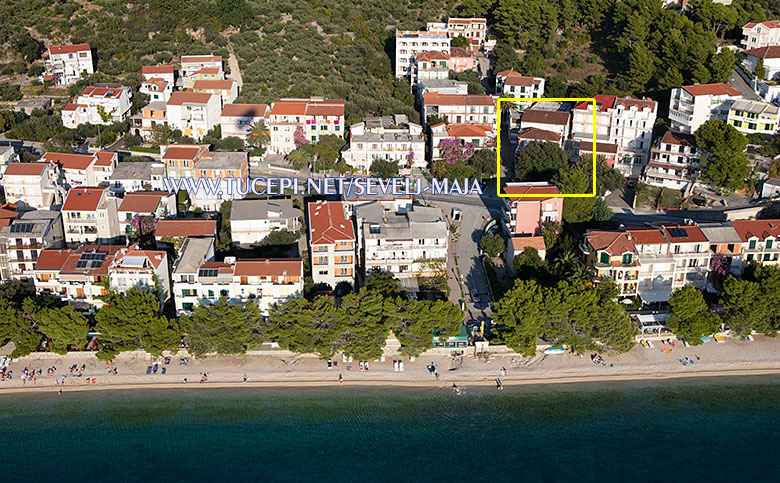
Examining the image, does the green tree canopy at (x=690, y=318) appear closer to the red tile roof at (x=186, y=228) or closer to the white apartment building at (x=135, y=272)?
the red tile roof at (x=186, y=228)

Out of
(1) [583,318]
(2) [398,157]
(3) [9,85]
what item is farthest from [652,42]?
(3) [9,85]


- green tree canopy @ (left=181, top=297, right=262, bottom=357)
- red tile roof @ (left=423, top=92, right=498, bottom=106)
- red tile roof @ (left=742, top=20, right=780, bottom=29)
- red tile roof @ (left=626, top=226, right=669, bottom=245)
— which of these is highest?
red tile roof @ (left=742, top=20, right=780, bottom=29)

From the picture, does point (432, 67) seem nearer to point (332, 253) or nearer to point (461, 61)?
point (461, 61)

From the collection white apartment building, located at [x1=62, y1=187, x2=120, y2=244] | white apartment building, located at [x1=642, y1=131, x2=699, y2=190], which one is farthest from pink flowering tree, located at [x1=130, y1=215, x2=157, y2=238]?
white apartment building, located at [x1=642, y1=131, x2=699, y2=190]

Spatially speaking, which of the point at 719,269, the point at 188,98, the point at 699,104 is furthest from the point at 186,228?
the point at 699,104

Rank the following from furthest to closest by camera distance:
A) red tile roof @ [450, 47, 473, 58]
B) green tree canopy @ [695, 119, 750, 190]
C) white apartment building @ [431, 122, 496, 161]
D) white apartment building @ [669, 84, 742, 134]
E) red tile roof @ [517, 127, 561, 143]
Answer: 1. red tile roof @ [450, 47, 473, 58]
2. white apartment building @ [431, 122, 496, 161]
3. red tile roof @ [517, 127, 561, 143]
4. white apartment building @ [669, 84, 742, 134]
5. green tree canopy @ [695, 119, 750, 190]

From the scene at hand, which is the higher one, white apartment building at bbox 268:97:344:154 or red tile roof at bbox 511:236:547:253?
white apartment building at bbox 268:97:344:154

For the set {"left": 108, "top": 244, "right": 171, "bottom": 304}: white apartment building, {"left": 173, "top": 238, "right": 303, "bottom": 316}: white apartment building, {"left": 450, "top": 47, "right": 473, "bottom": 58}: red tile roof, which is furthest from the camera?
{"left": 450, "top": 47, "right": 473, "bottom": 58}: red tile roof

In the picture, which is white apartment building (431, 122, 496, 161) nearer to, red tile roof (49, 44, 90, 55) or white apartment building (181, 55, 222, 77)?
white apartment building (181, 55, 222, 77)
